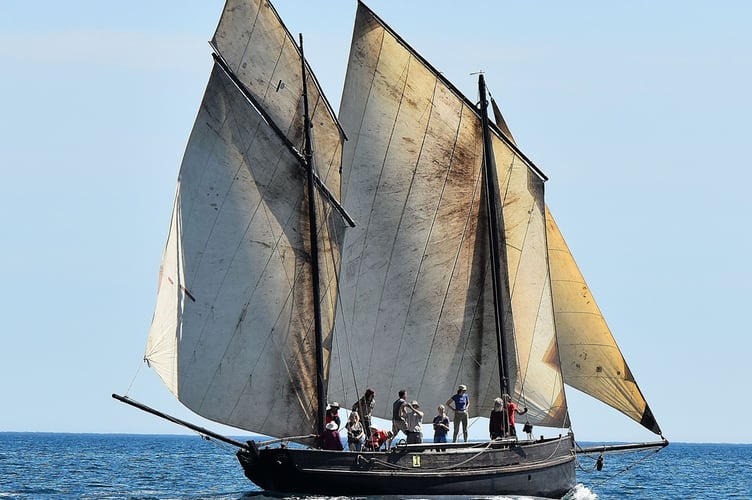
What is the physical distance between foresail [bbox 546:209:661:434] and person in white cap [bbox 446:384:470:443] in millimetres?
4086

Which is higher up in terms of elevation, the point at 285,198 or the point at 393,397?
the point at 285,198

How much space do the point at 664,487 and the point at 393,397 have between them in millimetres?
34189

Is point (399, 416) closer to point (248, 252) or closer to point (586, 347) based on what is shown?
point (248, 252)

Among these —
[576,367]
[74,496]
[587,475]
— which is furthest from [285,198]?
[587,475]

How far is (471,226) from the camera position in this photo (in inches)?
1836

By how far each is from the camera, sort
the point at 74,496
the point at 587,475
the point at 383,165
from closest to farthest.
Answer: the point at 383,165 → the point at 74,496 → the point at 587,475

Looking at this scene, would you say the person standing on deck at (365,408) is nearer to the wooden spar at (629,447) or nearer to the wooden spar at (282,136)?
the wooden spar at (282,136)

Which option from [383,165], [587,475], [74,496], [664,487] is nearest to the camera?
[383,165]

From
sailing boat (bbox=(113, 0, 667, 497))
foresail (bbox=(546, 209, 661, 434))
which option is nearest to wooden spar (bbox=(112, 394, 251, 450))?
sailing boat (bbox=(113, 0, 667, 497))

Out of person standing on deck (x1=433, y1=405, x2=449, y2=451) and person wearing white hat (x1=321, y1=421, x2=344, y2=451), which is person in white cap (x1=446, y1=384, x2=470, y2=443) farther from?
person wearing white hat (x1=321, y1=421, x2=344, y2=451)

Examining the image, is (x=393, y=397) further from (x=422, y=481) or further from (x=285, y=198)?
(x=285, y=198)

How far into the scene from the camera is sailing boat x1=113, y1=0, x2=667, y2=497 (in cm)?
4203

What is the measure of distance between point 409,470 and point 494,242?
8.16 metres

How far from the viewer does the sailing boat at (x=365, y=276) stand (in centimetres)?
4203
